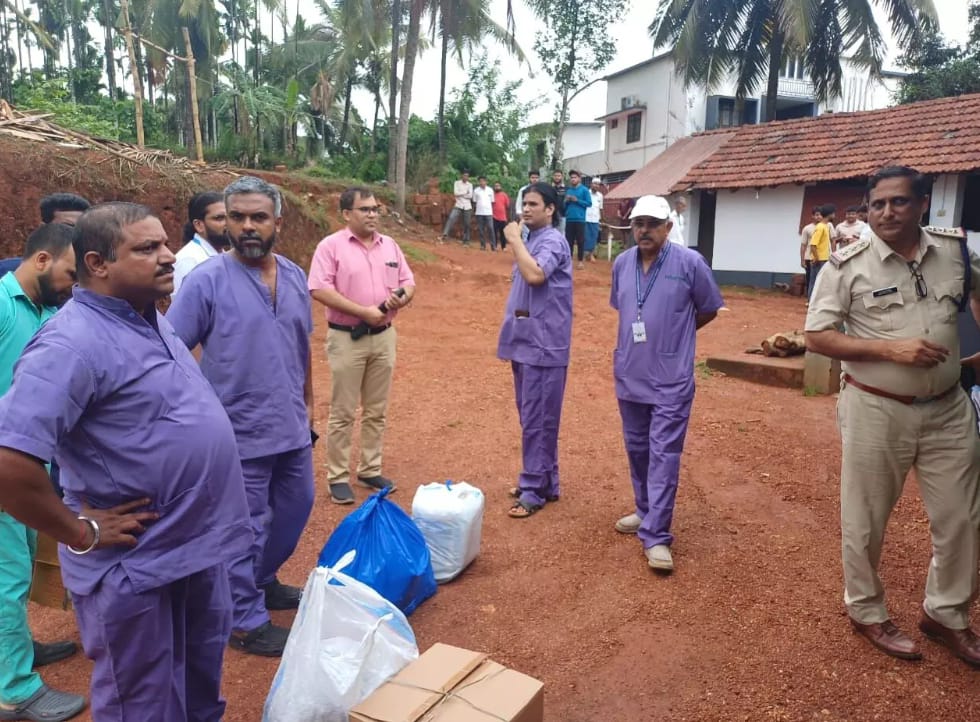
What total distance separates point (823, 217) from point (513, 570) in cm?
1071

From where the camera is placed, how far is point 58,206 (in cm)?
341

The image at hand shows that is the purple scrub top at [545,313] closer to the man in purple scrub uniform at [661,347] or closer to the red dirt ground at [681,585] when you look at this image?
the man in purple scrub uniform at [661,347]

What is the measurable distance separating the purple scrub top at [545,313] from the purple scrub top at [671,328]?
592mm

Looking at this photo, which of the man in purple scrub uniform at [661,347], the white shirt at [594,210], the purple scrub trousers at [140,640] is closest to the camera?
the purple scrub trousers at [140,640]

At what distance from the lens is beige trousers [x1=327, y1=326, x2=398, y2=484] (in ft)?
14.9

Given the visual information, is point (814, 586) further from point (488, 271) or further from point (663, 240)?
point (488, 271)

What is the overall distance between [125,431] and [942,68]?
84.1ft

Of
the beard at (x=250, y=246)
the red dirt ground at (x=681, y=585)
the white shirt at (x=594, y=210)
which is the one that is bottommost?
Result: the red dirt ground at (x=681, y=585)

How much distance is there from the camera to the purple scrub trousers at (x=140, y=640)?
6.10 feet

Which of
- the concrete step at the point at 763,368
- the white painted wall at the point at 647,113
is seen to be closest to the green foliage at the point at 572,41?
the white painted wall at the point at 647,113

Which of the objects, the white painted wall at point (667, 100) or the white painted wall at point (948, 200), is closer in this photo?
the white painted wall at point (948, 200)

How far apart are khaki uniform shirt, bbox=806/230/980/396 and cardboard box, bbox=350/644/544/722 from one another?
6.04ft

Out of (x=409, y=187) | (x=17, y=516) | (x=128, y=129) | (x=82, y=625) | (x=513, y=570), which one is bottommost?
(x=513, y=570)

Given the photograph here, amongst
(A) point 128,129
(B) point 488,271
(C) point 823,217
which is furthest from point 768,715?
(A) point 128,129
